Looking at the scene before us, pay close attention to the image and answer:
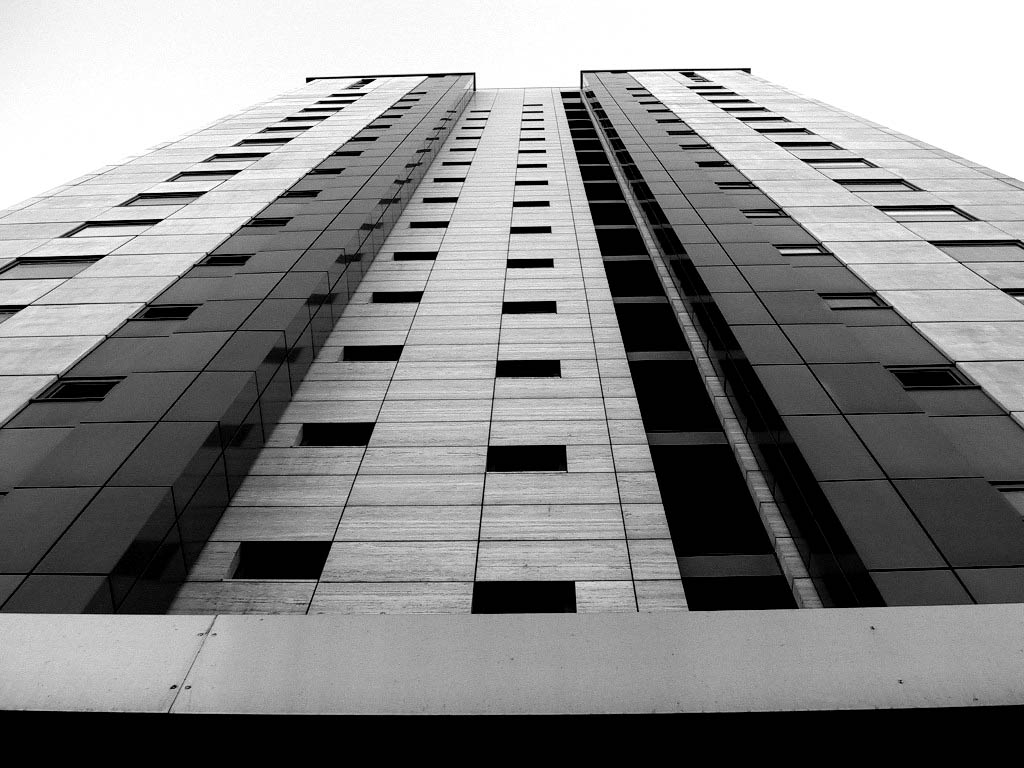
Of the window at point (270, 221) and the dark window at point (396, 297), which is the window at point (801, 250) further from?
the window at point (270, 221)

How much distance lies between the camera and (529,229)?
29.0m

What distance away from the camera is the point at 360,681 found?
6352mm

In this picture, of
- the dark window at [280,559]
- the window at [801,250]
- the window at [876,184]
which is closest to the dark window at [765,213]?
the window at [801,250]

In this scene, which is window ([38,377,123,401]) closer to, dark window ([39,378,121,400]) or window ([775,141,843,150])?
dark window ([39,378,121,400])

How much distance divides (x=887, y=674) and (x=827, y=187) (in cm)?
2614

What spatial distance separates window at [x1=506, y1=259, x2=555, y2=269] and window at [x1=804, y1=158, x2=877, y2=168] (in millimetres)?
14732

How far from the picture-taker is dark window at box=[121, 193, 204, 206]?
28172 mm

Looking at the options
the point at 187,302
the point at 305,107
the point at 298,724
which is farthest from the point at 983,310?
the point at 305,107

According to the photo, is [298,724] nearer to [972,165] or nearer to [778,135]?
[972,165]

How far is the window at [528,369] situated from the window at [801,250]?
9039 mm

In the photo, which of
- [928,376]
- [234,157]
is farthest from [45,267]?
[928,376]

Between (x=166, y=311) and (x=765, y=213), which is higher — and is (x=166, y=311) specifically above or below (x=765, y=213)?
below

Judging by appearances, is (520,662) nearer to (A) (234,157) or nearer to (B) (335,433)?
(B) (335,433)

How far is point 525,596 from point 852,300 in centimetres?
1348
